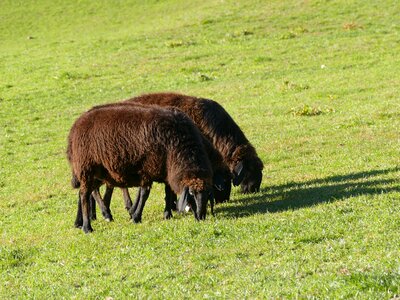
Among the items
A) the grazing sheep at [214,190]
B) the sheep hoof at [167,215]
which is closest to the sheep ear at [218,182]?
the grazing sheep at [214,190]

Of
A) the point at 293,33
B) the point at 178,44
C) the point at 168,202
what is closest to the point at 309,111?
the point at 168,202

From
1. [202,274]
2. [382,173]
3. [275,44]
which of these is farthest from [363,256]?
[275,44]

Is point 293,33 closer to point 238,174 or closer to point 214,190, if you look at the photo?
point 238,174

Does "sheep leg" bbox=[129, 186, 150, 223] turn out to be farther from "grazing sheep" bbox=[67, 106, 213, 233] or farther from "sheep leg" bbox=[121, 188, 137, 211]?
"sheep leg" bbox=[121, 188, 137, 211]

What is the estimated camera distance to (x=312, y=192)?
1359 centimetres

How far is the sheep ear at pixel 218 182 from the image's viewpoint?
13445 millimetres

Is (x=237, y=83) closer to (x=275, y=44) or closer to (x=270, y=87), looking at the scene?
(x=270, y=87)

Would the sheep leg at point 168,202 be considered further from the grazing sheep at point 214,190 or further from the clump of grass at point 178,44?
the clump of grass at point 178,44

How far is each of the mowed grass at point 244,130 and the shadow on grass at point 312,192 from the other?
51 mm

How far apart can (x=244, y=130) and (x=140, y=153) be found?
9.10 meters

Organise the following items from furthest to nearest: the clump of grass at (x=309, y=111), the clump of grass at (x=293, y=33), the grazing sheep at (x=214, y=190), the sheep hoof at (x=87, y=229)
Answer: the clump of grass at (x=293, y=33) < the clump of grass at (x=309, y=111) < the grazing sheep at (x=214, y=190) < the sheep hoof at (x=87, y=229)

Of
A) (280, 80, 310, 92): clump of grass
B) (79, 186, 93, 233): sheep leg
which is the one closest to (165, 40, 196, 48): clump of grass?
(280, 80, 310, 92): clump of grass

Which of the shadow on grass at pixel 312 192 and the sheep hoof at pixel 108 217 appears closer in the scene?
the shadow on grass at pixel 312 192

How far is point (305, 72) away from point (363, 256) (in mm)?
21042
